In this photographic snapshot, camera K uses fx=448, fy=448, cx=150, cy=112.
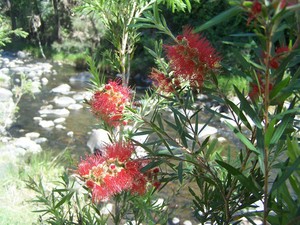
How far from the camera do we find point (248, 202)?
109 cm

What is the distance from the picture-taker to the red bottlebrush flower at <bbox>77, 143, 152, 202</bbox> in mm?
1016

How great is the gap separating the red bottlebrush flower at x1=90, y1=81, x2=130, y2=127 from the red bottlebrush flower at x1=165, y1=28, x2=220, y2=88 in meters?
0.32

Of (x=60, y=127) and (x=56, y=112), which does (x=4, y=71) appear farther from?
(x=60, y=127)

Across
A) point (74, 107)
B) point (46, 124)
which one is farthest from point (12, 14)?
point (46, 124)

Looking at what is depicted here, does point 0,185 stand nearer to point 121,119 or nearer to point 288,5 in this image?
point 121,119

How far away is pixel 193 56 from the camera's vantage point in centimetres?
99

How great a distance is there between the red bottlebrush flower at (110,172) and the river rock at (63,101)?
741 cm

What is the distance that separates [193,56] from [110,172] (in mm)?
326

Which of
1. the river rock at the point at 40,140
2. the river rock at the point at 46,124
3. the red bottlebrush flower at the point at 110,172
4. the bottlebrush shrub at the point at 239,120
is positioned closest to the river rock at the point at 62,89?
the river rock at the point at 46,124

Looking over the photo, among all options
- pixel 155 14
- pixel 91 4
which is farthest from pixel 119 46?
pixel 155 14

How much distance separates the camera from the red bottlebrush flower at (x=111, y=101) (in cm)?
129

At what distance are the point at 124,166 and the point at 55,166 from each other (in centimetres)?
391

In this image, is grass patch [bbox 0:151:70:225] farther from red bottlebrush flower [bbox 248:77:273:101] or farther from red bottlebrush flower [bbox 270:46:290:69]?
red bottlebrush flower [bbox 270:46:290:69]

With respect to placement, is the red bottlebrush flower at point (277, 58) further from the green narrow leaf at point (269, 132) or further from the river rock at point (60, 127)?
the river rock at point (60, 127)
